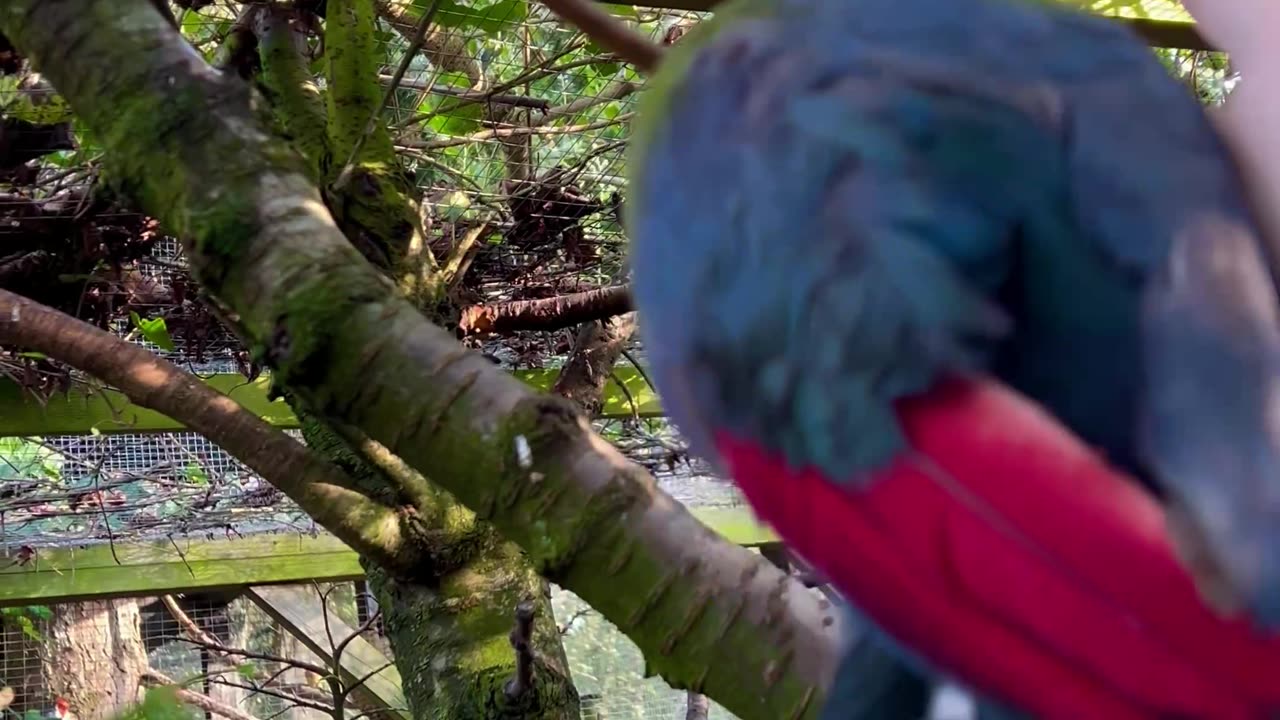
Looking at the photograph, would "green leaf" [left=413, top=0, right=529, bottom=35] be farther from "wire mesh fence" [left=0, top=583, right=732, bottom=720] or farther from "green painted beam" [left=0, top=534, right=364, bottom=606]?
"wire mesh fence" [left=0, top=583, right=732, bottom=720]

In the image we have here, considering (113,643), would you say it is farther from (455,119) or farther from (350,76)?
(350,76)

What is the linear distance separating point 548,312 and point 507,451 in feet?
2.30

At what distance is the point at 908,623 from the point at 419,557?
2.16 ft

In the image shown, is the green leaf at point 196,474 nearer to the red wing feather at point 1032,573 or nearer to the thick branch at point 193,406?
the thick branch at point 193,406

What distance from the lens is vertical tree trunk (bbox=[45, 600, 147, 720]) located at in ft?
7.00

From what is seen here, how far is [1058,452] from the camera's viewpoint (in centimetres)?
21

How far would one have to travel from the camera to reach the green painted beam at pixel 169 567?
5.81ft

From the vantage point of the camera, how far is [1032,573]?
205 millimetres

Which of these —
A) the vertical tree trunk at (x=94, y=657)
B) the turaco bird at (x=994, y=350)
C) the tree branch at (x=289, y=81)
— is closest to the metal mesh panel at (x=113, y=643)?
the vertical tree trunk at (x=94, y=657)

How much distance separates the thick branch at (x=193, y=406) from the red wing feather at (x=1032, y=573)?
61 centimetres

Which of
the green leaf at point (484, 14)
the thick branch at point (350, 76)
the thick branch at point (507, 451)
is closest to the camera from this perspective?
the thick branch at point (507, 451)

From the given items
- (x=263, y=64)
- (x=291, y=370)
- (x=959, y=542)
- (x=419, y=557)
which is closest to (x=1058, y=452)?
(x=959, y=542)

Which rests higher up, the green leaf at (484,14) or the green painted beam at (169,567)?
the green leaf at (484,14)

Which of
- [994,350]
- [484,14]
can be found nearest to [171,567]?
[484,14]
